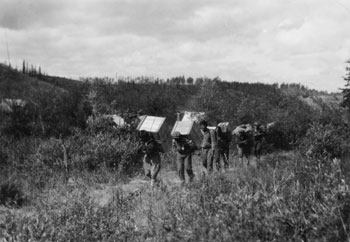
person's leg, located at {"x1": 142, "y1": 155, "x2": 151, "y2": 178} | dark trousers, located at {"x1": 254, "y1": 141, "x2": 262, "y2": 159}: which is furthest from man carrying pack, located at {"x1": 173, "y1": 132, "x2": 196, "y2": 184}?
dark trousers, located at {"x1": 254, "y1": 141, "x2": 262, "y2": 159}

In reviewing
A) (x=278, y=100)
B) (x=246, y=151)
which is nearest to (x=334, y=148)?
(x=246, y=151)

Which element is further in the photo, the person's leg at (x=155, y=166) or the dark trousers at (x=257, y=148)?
the dark trousers at (x=257, y=148)

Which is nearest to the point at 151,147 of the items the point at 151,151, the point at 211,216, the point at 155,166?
the point at 151,151

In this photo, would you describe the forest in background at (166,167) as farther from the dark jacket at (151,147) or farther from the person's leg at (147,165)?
the dark jacket at (151,147)

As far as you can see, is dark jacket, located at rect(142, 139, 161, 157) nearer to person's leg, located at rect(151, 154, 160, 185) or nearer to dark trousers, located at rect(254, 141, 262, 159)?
person's leg, located at rect(151, 154, 160, 185)

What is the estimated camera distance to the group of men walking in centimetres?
786

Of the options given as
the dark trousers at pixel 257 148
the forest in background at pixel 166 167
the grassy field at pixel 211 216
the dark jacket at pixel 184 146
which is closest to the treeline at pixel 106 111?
the forest in background at pixel 166 167

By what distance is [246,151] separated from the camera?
1038cm

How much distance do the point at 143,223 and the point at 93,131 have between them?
8887mm

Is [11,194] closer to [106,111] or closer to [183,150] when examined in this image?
[183,150]

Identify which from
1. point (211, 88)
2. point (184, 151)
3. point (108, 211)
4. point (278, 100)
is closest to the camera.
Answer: point (108, 211)

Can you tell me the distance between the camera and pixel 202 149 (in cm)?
952

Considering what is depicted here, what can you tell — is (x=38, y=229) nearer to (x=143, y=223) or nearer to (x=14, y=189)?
(x=143, y=223)

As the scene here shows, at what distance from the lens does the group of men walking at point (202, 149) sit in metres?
7.86
